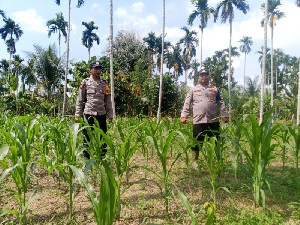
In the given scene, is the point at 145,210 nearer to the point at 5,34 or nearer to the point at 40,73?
the point at 40,73

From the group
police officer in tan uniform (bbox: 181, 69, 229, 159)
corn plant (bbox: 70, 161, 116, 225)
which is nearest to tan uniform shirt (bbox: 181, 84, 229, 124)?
police officer in tan uniform (bbox: 181, 69, 229, 159)

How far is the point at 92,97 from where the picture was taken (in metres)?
3.50

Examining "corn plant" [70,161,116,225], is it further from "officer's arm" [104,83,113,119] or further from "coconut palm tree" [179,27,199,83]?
"coconut palm tree" [179,27,199,83]

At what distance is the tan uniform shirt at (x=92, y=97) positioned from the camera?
11.5 ft

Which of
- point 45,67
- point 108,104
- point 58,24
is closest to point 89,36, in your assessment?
point 58,24

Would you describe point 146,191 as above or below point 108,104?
below

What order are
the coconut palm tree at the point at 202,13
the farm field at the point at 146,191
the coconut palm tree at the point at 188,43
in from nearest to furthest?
1. the farm field at the point at 146,191
2. the coconut palm tree at the point at 202,13
3. the coconut palm tree at the point at 188,43

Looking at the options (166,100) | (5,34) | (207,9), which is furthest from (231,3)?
(5,34)

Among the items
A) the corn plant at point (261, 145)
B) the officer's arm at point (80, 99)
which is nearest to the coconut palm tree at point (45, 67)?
the officer's arm at point (80, 99)

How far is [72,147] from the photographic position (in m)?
1.79

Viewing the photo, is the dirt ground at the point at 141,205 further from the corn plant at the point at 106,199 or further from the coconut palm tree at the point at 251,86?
the coconut palm tree at the point at 251,86

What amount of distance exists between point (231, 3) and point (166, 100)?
1147 cm

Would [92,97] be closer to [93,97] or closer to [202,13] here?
[93,97]

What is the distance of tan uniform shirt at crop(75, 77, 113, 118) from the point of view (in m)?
3.50
